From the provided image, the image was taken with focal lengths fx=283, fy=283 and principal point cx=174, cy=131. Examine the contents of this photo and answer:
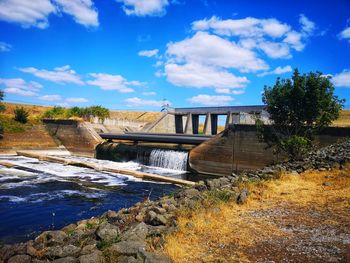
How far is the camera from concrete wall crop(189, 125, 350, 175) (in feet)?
71.9

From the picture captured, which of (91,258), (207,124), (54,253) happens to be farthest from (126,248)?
(207,124)

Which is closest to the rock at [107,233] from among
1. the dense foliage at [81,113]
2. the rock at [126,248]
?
the rock at [126,248]

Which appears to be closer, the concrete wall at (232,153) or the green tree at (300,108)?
the green tree at (300,108)

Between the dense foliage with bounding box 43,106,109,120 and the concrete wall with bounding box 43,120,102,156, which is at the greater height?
the dense foliage with bounding box 43,106,109,120

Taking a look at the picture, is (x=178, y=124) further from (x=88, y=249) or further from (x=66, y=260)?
(x=66, y=260)

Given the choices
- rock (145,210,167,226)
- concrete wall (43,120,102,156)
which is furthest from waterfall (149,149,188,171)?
rock (145,210,167,226)

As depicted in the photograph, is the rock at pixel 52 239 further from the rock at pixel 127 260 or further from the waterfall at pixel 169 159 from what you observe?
the waterfall at pixel 169 159

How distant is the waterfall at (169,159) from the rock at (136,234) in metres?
19.6

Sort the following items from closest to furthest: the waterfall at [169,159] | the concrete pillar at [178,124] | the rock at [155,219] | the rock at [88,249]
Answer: the rock at [88,249], the rock at [155,219], the waterfall at [169,159], the concrete pillar at [178,124]

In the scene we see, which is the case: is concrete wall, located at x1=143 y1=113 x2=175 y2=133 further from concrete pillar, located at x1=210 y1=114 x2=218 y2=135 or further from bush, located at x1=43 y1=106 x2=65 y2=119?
bush, located at x1=43 y1=106 x2=65 y2=119


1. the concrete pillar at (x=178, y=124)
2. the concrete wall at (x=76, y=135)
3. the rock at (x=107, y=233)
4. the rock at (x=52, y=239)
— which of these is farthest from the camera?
the concrete pillar at (x=178, y=124)

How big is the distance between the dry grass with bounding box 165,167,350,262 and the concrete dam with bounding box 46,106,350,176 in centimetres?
835

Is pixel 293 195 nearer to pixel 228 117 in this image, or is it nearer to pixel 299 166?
pixel 299 166

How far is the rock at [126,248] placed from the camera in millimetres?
5109
